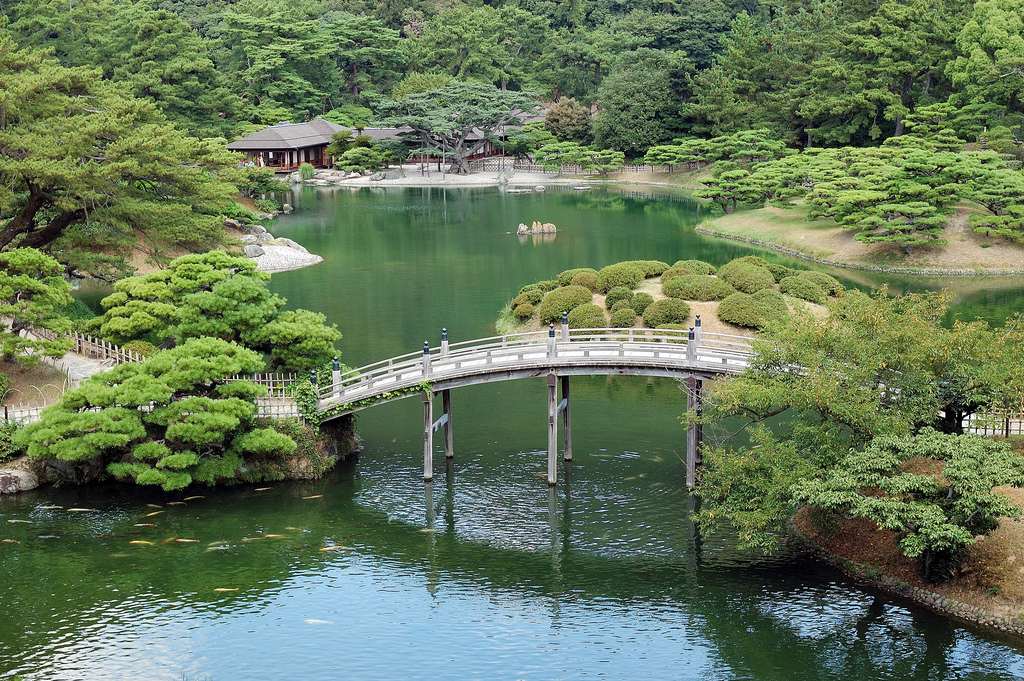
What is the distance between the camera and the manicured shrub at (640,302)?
154 feet

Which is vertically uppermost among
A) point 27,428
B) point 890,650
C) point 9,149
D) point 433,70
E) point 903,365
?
point 433,70

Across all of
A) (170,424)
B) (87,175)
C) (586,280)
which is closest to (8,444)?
(170,424)

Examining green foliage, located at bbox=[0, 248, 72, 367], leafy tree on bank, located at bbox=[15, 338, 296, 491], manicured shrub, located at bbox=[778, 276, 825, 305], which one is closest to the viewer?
leafy tree on bank, located at bbox=[15, 338, 296, 491]

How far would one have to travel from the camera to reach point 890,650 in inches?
951

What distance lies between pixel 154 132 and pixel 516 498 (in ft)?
88.4

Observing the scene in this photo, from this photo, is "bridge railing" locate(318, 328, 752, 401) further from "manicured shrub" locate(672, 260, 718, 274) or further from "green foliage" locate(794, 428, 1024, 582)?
"manicured shrub" locate(672, 260, 718, 274)

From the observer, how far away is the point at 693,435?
33.1m

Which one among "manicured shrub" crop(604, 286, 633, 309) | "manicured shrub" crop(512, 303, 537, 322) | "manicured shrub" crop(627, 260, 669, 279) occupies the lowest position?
"manicured shrub" crop(512, 303, 537, 322)

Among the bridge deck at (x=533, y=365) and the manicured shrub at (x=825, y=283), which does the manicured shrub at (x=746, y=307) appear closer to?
the manicured shrub at (x=825, y=283)

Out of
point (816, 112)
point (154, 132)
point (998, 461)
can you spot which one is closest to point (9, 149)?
point (154, 132)

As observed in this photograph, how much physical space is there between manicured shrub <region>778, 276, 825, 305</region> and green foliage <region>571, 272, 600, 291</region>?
7992 millimetres

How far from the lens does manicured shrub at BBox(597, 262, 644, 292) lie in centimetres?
4922

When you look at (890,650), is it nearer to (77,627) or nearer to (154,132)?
(77,627)

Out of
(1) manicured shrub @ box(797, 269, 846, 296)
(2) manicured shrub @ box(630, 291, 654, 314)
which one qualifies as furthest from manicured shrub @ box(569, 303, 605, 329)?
(1) manicured shrub @ box(797, 269, 846, 296)
